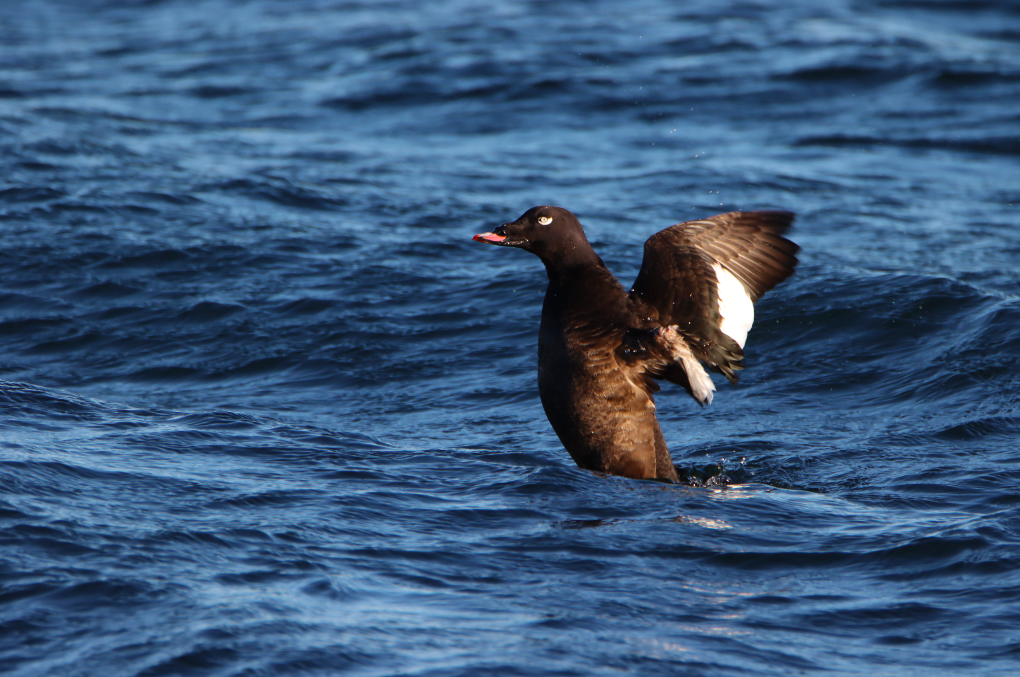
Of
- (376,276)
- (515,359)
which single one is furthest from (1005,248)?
(376,276)

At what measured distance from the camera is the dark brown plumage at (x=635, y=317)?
5.34 meters

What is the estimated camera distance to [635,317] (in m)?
→ 5.40

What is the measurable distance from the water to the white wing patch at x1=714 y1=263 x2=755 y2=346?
0.77m

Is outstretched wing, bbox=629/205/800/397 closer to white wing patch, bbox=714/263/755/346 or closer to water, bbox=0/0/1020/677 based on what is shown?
white wing patch, bbox=714/263/755/346

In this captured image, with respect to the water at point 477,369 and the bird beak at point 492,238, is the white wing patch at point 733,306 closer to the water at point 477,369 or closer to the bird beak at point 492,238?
the water at point 477,369

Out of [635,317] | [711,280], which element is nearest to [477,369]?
[635,317]

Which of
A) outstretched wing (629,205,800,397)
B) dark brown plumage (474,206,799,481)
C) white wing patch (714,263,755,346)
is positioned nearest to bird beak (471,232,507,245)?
dark brown plumage (474,206,799,481)

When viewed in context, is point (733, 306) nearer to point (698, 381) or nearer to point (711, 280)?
point (711, 280)

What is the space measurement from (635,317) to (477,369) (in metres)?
2.50

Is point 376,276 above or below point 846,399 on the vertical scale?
above

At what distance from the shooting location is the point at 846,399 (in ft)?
23.2

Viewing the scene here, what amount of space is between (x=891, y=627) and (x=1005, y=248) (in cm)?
670

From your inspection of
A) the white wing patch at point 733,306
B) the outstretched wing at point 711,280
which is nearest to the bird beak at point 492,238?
the outstretched wing at point 711,280

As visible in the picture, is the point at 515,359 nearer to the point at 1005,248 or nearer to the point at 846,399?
the point at 846,399
